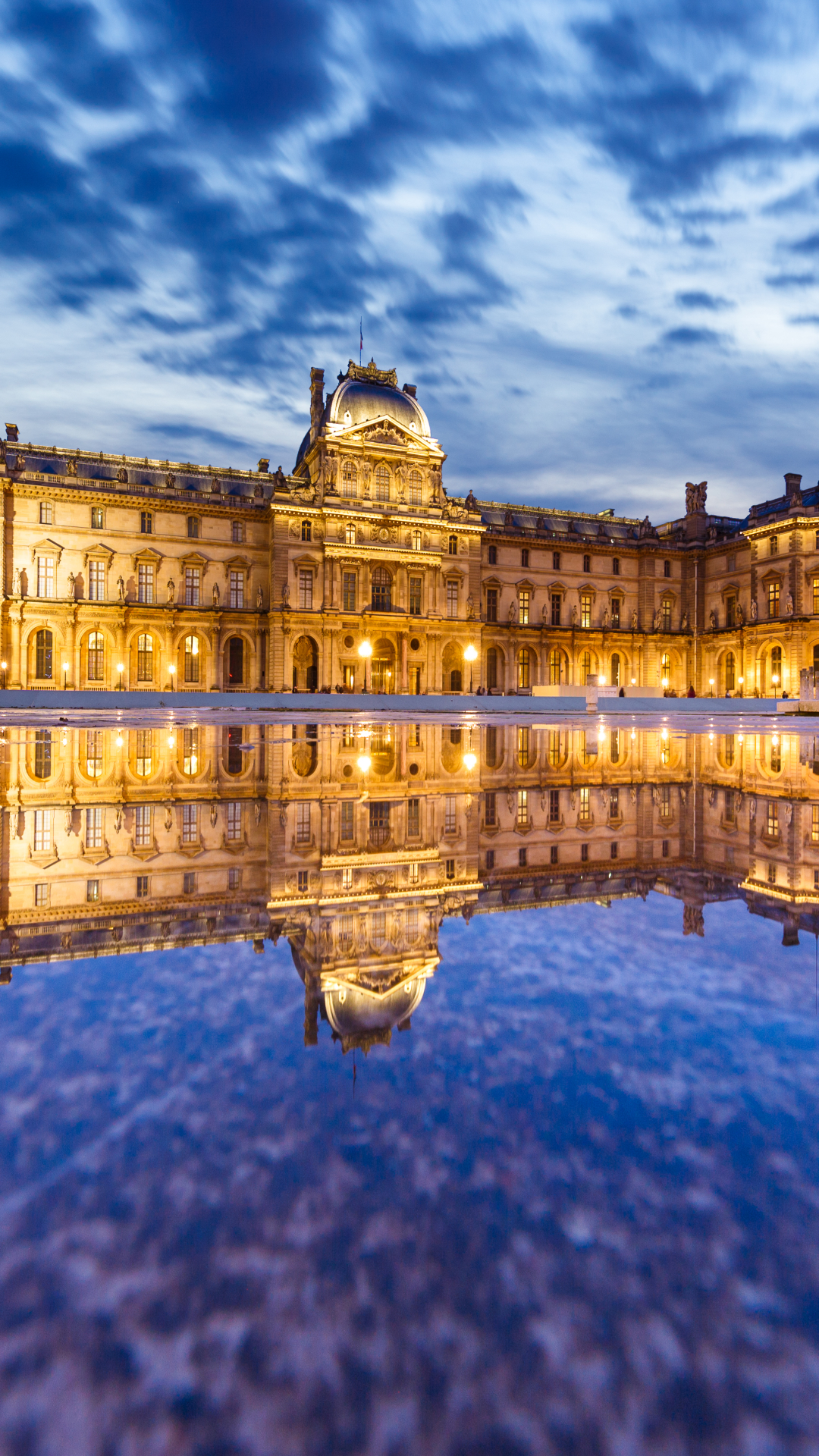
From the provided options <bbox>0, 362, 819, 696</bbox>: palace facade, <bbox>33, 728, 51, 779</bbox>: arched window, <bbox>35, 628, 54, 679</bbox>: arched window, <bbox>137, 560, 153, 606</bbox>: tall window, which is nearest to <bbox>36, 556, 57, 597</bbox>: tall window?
<bbox>0, 362, 819, 696</bbox>: palace facade

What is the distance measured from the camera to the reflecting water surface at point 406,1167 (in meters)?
1.06

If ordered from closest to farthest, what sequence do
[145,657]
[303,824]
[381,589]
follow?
[303,824]
[145,657]
[381,589]

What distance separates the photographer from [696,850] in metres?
5.05

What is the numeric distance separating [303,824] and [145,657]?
1515 inches

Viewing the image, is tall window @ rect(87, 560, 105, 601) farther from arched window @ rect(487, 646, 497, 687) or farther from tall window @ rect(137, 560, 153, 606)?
arched window @ rect(487, 646, 497, 687)

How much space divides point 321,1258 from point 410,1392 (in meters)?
0.29

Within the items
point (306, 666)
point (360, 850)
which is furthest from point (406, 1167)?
point (306, 666)

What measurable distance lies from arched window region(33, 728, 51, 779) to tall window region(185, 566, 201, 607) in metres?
29.0

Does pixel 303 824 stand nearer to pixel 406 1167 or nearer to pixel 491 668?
pixel 406 1167

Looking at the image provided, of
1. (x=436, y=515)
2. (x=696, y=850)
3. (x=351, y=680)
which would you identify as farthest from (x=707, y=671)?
(x=696, y=850)

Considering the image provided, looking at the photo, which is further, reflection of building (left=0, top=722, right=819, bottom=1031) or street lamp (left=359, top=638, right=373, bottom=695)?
street lamp (left=359, top=638, right=373, bottom=695)

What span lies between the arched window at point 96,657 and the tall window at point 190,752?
2840 centimetres

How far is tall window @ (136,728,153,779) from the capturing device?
8555mm

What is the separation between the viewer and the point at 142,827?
556cm
